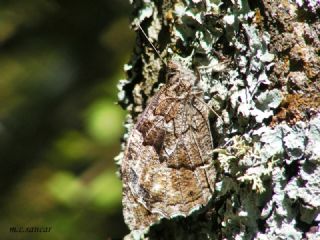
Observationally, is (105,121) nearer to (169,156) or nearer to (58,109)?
(58,109)

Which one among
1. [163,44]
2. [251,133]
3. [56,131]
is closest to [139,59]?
[163,44]

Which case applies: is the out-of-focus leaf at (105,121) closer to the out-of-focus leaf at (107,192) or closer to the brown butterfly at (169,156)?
the out-of-focus leaf at (107,192)

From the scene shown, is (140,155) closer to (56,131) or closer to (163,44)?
(163,44)

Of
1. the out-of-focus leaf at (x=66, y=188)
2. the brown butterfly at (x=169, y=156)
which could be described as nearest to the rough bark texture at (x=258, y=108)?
the brown butterfly at (x=169, y=156)

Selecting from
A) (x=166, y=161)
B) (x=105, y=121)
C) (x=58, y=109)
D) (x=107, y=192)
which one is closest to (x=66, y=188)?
(x=107, y=192)

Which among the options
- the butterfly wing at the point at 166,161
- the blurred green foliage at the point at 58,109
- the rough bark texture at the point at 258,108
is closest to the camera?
the rough bark texture at the point at 258,108

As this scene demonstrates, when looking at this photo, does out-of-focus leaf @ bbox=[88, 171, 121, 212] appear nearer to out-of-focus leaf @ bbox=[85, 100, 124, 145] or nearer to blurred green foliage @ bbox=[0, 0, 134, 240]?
blurred green foliage @ bbox=[0, 0, 134, 240]
